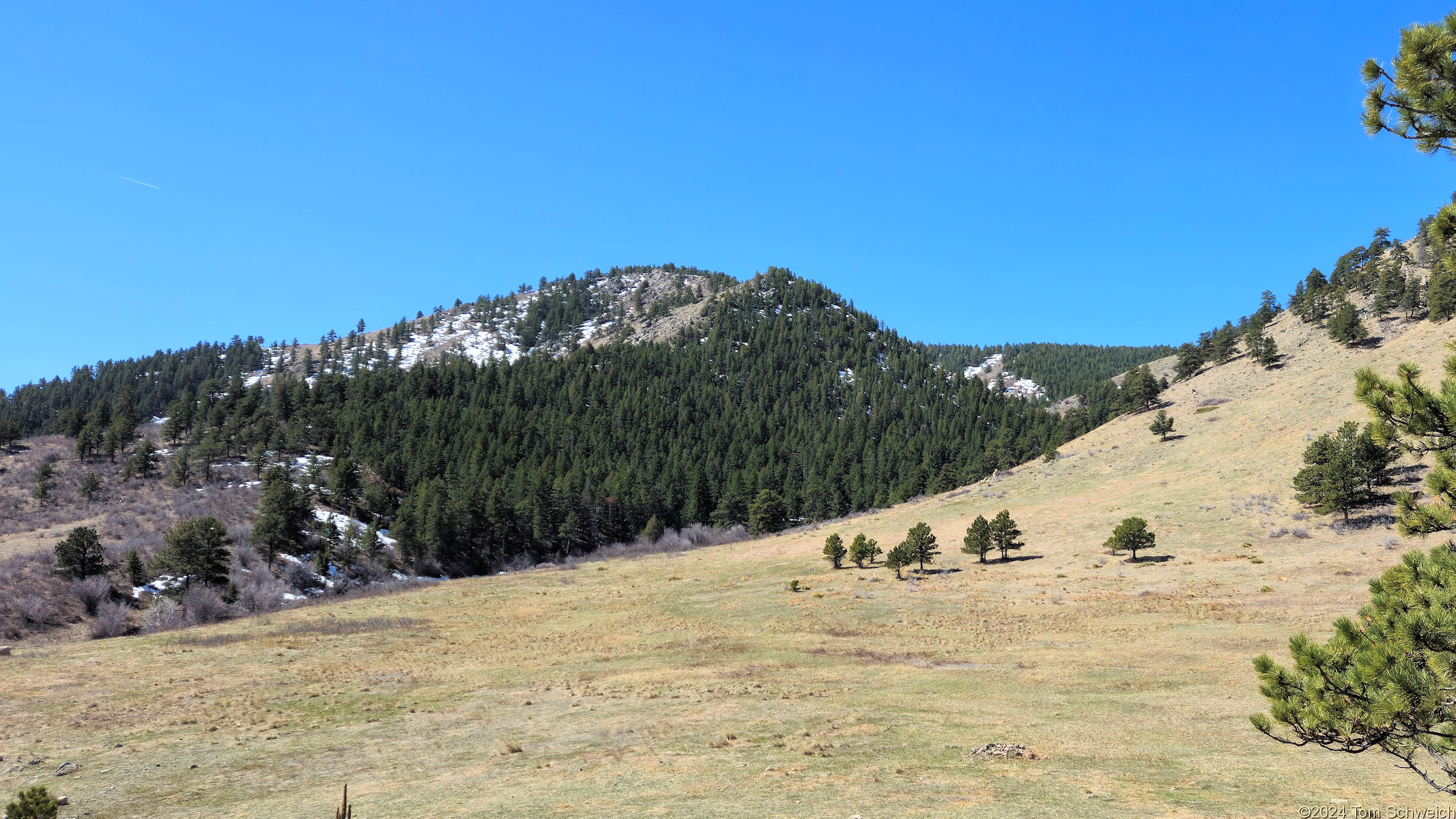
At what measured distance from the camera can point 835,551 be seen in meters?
57.0

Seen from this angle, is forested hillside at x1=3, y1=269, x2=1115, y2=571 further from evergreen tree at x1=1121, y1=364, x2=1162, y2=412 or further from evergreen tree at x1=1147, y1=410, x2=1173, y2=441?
evergreen tree at x1=1147, y1=410, x2=1173, y2=441

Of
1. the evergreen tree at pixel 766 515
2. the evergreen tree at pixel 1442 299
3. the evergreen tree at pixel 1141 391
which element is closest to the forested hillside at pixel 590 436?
the evergreen tree at pixel 766 515

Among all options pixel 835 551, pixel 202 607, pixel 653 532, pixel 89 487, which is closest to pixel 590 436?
pixel 653 532

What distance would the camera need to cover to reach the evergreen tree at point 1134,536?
45.8 metres

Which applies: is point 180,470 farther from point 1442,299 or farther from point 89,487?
point 1442,299

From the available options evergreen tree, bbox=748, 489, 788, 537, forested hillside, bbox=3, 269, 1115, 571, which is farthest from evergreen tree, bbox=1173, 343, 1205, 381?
evergreen tree, bbox=748, 489, 788, 537

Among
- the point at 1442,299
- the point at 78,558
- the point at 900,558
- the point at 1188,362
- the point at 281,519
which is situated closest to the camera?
the point at 78,558

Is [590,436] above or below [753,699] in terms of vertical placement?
above

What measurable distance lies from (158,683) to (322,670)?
520cm

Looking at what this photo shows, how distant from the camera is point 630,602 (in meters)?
47.3

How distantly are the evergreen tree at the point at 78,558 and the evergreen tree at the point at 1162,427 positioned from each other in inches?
4067

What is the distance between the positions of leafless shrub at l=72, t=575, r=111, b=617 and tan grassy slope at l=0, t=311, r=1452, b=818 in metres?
12.3

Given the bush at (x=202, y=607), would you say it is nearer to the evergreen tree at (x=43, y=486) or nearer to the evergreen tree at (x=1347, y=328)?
the evergreen tree at (x=43, y=486)

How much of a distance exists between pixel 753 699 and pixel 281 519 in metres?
56.7
